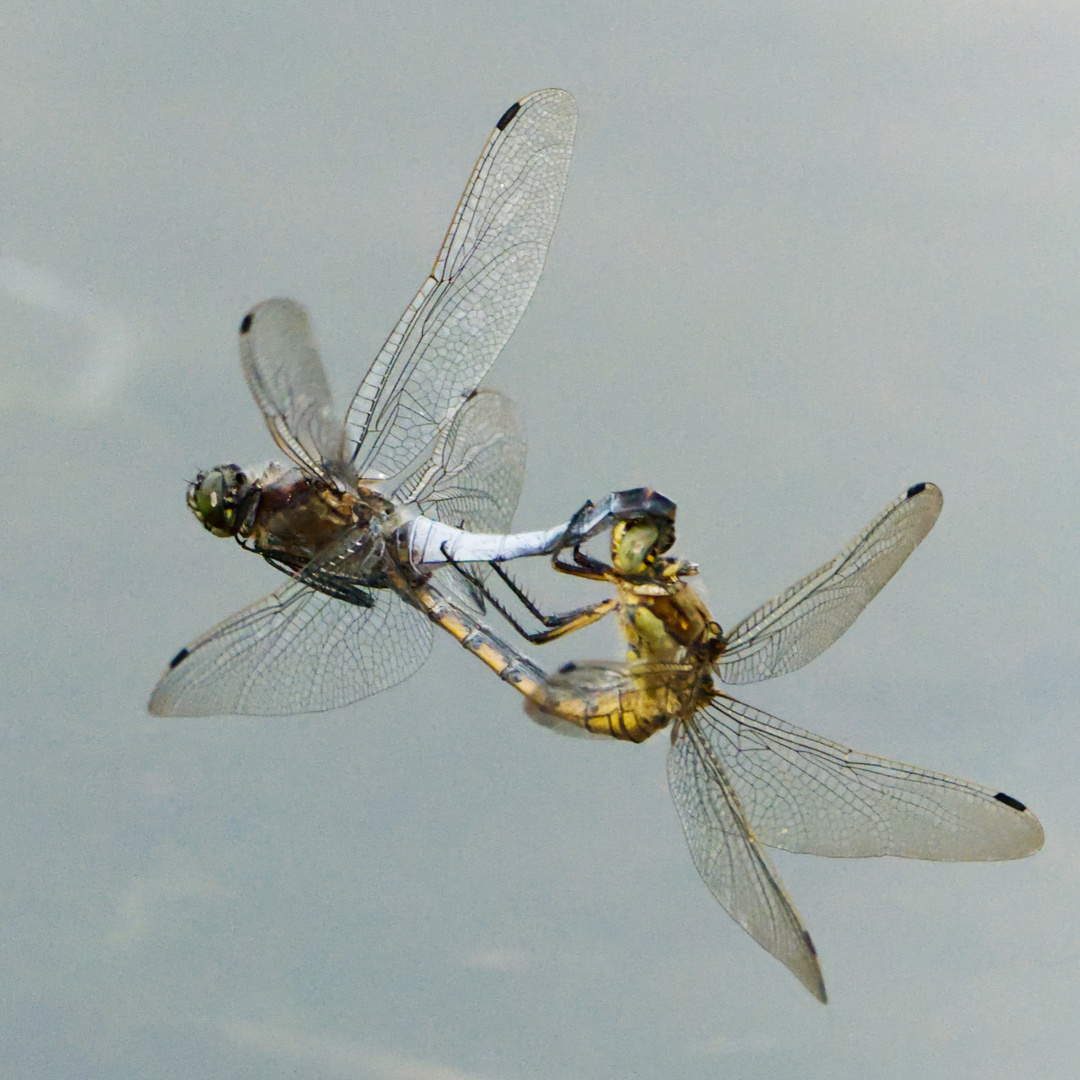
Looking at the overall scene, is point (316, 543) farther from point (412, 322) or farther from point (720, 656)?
point (720, 656)

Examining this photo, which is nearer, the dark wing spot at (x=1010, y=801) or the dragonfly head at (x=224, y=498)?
the dark wing spot at (x=1010, y=801)

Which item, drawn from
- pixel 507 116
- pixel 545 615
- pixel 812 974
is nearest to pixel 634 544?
pixel 545 615

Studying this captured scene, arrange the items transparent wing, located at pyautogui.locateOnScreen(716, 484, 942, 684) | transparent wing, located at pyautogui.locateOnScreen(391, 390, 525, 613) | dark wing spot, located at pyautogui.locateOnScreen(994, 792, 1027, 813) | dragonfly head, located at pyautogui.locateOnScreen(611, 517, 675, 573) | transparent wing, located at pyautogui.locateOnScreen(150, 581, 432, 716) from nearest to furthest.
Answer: dragonfly head, located at pyautogui.locateOnScreen(611, 517, 675, 573) → transparent wing, located at pyautogui.locateOnScreen(716, 484, 942, 684) → dark wing spot, located at pyautogui.locateOnScreen(994, 792, 1027, 813) → transparent wing, located at pyautogui.locateOnScreen(150, 581, 432, 716) → transparent wing, located at pyautogui.locateOnScreen(391, 390, 525, 613)

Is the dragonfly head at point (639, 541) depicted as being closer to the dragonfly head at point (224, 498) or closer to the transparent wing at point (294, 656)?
the transparent wing at point (294, 656)

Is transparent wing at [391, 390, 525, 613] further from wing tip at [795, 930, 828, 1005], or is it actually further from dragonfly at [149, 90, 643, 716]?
wing tip at [795, 930, 828, 1005]

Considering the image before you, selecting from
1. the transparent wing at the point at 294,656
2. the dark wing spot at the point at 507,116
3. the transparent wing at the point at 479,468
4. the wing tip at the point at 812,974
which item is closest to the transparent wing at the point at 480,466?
the transparent wing at the point at 479,468

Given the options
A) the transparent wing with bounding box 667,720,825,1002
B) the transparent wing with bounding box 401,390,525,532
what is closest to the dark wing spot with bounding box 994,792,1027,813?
the transparent wing with bounding box 667,720,825,1002

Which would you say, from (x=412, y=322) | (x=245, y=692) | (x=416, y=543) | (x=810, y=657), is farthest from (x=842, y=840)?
(x=412, y=322)
